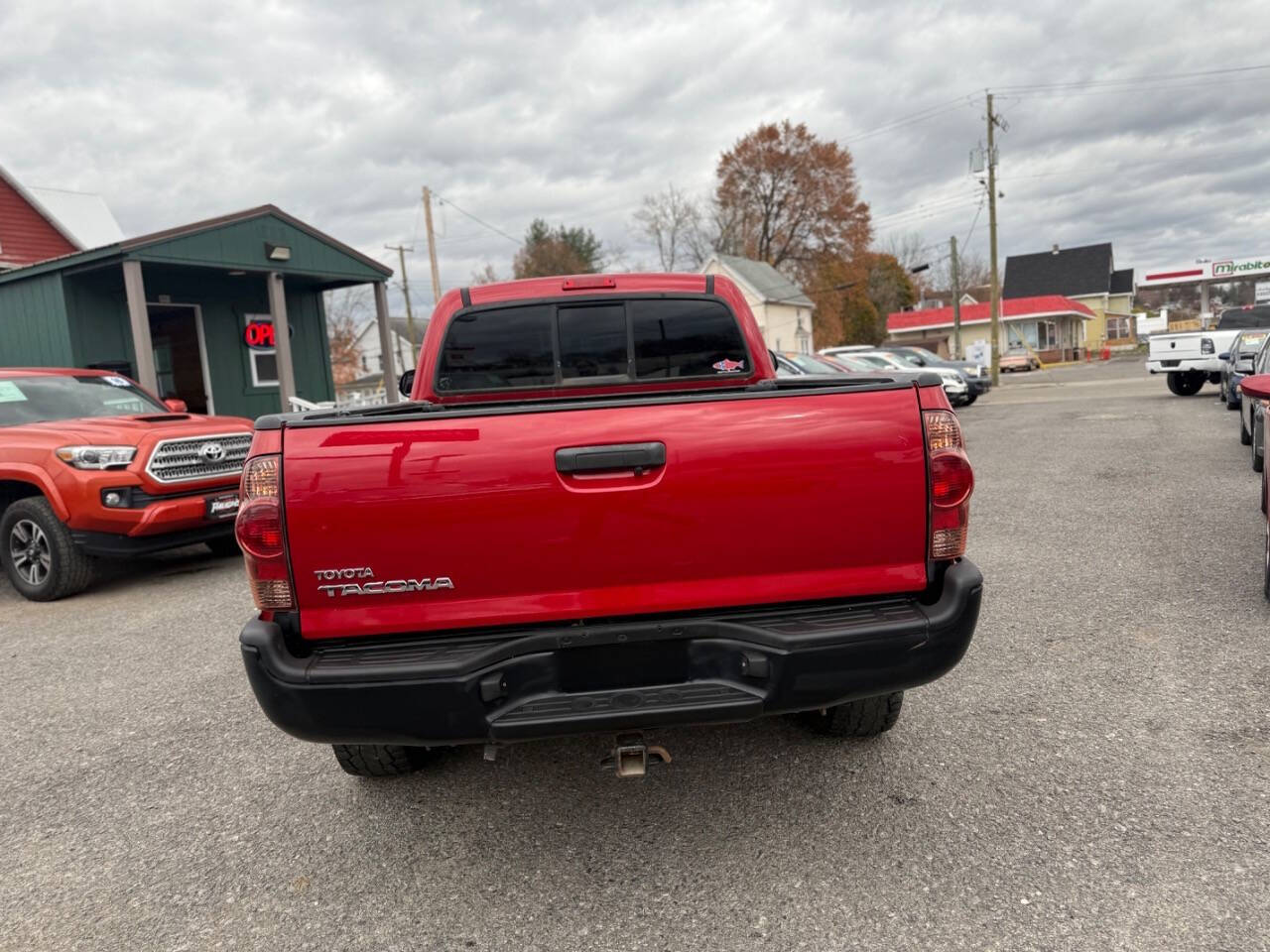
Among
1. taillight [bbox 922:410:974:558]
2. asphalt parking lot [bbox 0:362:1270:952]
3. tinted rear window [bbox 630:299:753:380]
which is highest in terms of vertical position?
tinted rear window [bbox 630:299:753:380]

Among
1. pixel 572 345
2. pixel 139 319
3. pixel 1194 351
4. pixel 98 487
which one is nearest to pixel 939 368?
pixel 1194 351

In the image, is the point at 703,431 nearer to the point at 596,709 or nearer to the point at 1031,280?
the point at 596,709

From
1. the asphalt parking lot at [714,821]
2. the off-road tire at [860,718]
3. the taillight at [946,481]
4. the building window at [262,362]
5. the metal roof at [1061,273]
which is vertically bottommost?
the asphalt parking lot at [714,821]

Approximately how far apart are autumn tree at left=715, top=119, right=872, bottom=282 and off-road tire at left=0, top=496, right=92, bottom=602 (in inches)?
1967

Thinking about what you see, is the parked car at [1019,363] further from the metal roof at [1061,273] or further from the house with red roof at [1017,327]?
the metal roof at [1061,273]

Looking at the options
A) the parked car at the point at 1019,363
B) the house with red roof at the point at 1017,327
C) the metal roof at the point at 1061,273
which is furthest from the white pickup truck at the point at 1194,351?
the metal roof at the point at 1061,273

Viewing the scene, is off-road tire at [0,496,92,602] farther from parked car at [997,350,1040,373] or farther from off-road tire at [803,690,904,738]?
parked car at [997,350,1040,373]

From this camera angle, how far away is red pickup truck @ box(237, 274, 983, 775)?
2307 millimetres

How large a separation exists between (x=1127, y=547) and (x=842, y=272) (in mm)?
48922

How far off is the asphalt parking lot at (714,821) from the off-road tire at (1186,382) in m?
16.6

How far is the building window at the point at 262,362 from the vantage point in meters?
14.7

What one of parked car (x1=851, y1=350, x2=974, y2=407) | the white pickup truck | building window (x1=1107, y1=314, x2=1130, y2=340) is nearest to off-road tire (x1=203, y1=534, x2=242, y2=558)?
parked car (x1=851, y1=350, x2=974, y2=407)

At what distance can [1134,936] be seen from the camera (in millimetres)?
2211

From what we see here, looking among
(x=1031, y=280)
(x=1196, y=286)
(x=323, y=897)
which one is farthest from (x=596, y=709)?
(x=1196, y=286)
